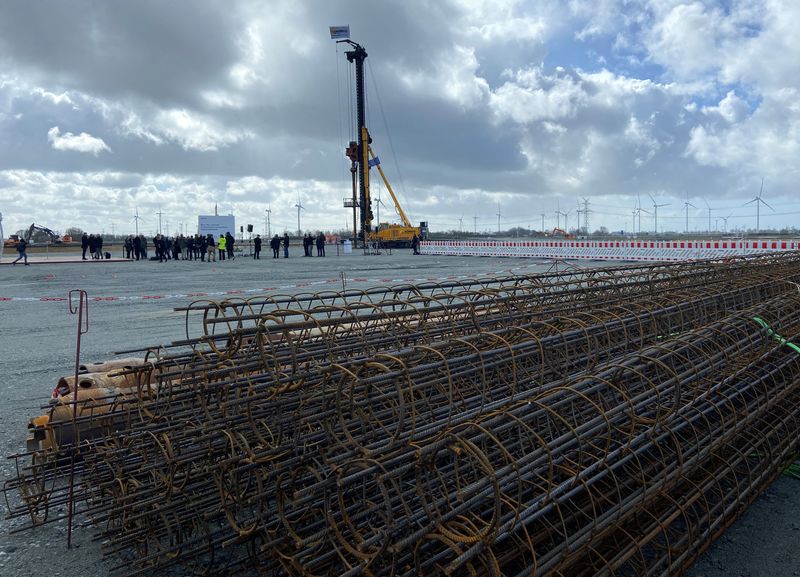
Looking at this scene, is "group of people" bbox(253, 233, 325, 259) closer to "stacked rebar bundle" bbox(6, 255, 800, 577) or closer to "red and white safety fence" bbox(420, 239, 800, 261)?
"red and white safety fence" bbox(420, 239, 800, 261)

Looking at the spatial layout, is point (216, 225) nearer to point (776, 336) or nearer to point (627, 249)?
point (627, 249)

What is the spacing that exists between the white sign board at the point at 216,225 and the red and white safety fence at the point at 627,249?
14.5m

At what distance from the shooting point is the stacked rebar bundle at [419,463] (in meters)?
2.57

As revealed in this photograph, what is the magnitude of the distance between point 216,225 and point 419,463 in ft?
132

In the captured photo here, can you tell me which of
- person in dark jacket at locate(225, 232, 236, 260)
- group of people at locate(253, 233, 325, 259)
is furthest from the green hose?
person in dark jacket at locate(225, 232, 236, 260)

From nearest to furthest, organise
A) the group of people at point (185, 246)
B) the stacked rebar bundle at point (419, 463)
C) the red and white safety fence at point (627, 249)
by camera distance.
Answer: the stacked rebar bundle at point (419, 463), the red and white safety fence at point (627, 249), the group of people at point (185, 246)

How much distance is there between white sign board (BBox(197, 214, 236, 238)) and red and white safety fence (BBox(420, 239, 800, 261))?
1449cm

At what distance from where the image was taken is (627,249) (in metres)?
29.8

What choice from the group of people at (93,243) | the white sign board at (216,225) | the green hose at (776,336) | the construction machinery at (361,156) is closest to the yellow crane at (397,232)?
the construction machinery at (361,156)

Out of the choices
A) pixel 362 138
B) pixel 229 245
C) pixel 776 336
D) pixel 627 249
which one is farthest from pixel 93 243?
pixel 776 336

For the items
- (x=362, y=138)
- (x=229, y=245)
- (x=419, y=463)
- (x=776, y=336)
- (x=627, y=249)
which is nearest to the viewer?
(x=419, y=463)

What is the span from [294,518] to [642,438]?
2.12 metres

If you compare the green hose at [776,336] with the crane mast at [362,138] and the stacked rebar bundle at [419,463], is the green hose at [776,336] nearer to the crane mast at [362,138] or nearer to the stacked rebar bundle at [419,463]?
the stacked rebar bundle at [419,463]

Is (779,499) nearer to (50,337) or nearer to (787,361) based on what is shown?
(787,361)
